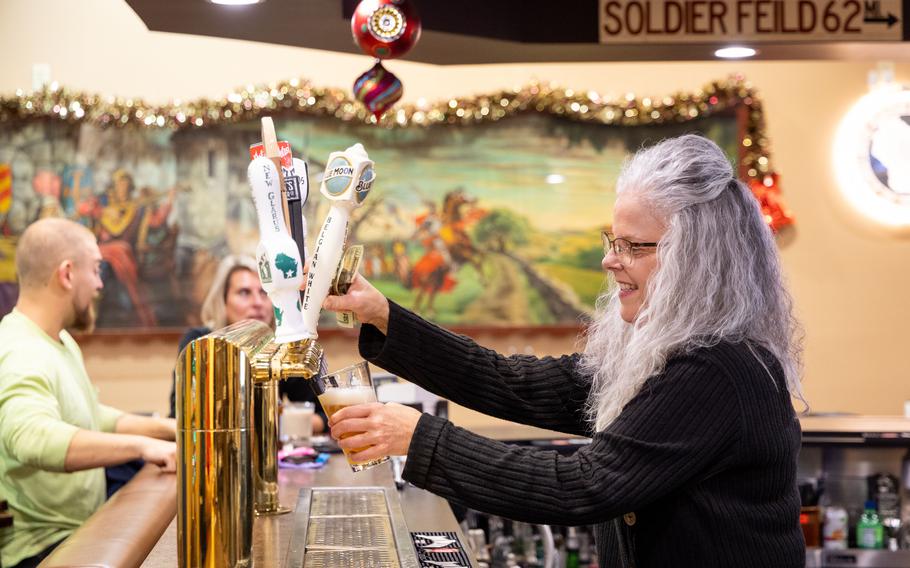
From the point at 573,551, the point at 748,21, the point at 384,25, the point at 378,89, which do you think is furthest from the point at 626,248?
the point at 748,21

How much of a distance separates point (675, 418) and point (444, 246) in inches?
165

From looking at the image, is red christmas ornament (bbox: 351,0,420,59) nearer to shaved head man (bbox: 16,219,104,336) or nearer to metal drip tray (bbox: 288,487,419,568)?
shaved head man (bbox: 16,219,104,336)

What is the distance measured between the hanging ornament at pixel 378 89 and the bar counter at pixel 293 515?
1199 millimetres

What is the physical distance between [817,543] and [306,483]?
2192 millimetres

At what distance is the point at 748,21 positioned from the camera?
4117 mm

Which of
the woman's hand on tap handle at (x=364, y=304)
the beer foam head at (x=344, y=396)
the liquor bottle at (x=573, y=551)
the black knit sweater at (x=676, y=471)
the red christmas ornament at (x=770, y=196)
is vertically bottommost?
the liquor bottle at (x=573, y=551)

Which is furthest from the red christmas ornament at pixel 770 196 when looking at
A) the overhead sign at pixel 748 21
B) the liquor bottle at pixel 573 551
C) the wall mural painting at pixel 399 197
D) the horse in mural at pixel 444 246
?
the liquor bottle at pixel 573 551

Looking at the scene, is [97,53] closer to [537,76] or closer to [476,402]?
[537,76]

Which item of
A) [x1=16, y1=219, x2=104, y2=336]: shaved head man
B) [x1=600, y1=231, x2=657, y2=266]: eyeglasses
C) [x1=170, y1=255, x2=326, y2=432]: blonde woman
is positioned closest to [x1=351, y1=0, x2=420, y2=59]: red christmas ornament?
[x1=16, y1=219, x2=104, y2=336]: shaved head man

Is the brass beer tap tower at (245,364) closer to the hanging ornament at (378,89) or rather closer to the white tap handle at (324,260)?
the white tap handle at (324,260)

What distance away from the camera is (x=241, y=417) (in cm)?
159

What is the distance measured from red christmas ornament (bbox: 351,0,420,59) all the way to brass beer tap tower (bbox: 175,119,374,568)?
1876 millimetres

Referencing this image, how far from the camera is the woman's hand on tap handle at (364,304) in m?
1.88

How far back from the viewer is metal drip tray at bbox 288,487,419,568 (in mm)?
1807
